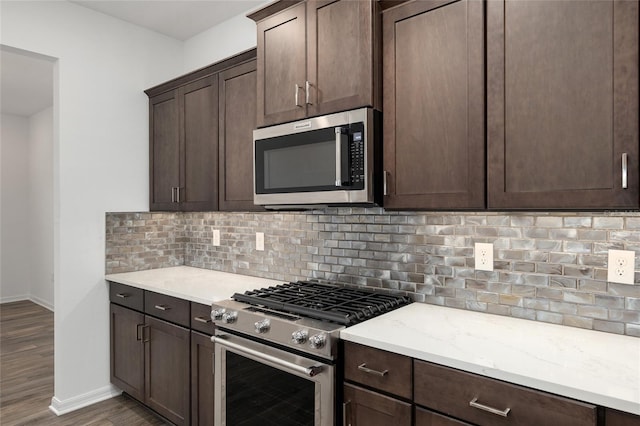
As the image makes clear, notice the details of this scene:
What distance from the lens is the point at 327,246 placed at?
2.46m

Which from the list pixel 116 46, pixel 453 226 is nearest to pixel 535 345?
pixel 453 226

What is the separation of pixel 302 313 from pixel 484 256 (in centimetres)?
87

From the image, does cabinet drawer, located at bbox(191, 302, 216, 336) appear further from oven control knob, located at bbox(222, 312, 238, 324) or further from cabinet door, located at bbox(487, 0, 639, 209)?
cabinet door, located at bbox(487, 0, 639, 209)

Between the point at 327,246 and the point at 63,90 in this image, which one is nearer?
the point at 327,246

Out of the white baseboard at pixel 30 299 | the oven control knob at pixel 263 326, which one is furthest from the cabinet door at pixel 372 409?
the white baseboard at pixel 30 299

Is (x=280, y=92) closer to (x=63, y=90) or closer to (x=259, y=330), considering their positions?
(x=259, y=330)

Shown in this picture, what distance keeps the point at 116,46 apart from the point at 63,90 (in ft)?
1.85

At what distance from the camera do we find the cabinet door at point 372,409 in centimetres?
145

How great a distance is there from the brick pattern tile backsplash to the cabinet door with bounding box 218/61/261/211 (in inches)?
12.5

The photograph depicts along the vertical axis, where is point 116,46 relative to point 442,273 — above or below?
above

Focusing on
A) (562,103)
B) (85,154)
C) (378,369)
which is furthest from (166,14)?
(378,369)

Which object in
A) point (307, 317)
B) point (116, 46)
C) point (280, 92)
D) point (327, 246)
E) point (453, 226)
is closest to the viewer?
point (307, 317)

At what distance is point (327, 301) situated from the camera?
1.95m

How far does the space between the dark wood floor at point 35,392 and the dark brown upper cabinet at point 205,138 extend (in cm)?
148
